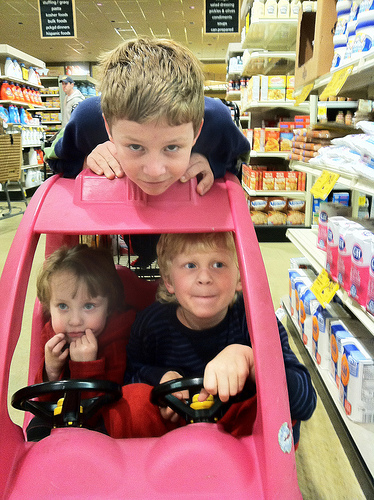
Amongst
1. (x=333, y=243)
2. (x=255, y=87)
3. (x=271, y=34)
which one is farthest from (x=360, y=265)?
(x=271, y=34)

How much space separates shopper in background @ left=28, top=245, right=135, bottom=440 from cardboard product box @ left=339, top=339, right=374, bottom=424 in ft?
2.50

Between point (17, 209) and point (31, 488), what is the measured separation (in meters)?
6.32

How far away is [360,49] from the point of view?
1.57 meters

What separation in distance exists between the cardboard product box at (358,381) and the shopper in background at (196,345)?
0.41 metres

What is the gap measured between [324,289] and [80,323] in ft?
3.41

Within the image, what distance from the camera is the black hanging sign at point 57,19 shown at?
5.90 meters

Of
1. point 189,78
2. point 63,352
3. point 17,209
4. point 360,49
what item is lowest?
point 17,209

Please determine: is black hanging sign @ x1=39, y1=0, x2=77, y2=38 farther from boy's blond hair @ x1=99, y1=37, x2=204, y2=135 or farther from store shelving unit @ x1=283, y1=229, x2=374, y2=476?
boy's blond hair @ x1=99, y1=37, x2=204, y2=135

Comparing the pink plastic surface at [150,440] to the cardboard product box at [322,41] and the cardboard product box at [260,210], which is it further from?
the cardboard product box at [260,210]

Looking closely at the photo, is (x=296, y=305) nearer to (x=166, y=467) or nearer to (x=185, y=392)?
(x=185, y=392)

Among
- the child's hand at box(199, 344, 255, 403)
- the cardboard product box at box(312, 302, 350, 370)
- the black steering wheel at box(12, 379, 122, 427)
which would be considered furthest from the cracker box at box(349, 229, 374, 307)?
the black steering wheel at box(12, 379, 122, 427)

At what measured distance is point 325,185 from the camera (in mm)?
1873

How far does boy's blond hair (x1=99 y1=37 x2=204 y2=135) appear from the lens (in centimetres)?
85

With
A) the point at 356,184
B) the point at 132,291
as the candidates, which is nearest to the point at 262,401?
the point at 132,291
